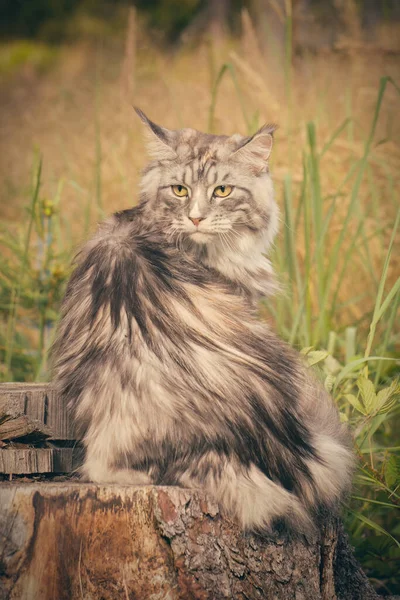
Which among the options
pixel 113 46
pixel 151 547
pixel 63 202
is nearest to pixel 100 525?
pixel 151 547

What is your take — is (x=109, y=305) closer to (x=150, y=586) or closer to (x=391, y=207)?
(x=150, y=586)

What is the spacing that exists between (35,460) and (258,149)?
1353mm

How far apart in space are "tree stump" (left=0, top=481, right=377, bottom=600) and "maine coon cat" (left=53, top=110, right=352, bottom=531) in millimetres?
88

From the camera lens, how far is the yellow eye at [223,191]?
2502 mm

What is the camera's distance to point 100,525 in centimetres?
169

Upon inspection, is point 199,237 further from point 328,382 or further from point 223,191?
point 328,382

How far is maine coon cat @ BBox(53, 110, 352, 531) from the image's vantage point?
1.76 m

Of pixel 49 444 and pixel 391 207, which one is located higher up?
pixel 391 207

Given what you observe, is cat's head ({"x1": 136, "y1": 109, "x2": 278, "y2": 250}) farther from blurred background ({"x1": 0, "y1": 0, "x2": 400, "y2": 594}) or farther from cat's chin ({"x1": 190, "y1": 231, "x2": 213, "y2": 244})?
blurred background ({"x1": 0, "y1": 0, "x2": 400, "y2": 594})

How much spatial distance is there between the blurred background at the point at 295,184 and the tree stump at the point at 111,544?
71 cm

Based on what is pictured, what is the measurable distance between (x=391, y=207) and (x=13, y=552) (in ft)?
11.0

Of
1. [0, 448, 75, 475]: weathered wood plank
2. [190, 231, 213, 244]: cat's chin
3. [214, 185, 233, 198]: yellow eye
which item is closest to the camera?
[0, 448, 75, 475]: weathered wood plank

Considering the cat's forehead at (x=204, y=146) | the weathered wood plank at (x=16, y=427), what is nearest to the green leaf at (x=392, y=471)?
the weathered wood plank at (x=16, y=427)

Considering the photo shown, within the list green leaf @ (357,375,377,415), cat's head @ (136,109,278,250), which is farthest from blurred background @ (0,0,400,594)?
cat's head @ (136,109,278,250)
